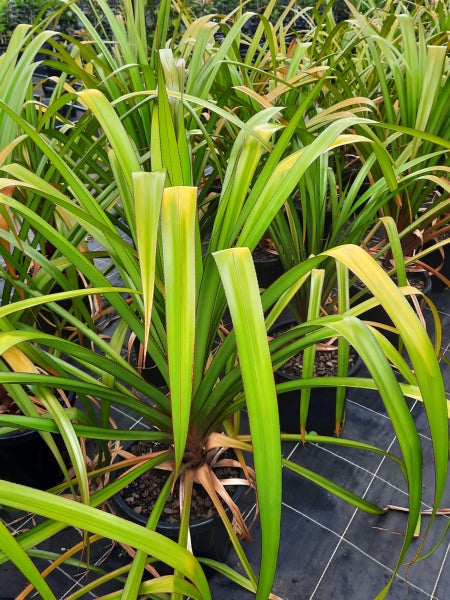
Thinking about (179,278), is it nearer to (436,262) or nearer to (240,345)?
(240,345)

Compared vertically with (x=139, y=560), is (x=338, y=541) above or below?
below

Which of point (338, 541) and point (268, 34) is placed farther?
point (268, 34)

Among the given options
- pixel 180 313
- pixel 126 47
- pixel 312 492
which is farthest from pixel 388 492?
pixel 126 47

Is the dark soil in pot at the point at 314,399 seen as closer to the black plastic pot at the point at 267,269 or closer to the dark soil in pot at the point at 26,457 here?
the black plastic pot at the point at 267,269

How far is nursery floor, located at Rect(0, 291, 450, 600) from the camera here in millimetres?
857

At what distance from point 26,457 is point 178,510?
0.34 metres

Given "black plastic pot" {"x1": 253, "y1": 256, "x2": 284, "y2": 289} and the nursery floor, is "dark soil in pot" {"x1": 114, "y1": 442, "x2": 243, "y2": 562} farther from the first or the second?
"black plastic pot" {"x1": 253, "y1": 256, "x2": 284, "y2": 289}

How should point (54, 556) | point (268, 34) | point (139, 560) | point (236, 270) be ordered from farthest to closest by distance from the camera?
point (268, 34) < point (54, 556) < point (139, 560) < point (236, 270)

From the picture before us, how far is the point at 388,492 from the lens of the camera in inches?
40.3

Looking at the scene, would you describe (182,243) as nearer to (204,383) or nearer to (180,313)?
(180,313)

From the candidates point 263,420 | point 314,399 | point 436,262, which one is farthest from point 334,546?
point 436,262

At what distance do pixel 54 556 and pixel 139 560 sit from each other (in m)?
0.24

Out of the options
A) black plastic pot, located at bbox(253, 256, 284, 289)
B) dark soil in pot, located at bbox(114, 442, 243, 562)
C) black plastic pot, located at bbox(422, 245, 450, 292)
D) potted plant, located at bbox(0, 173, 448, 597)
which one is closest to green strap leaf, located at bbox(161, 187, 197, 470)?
potted plant, located at bbox(0, 173, 448, 597)

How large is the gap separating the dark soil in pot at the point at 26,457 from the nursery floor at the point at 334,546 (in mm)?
88
